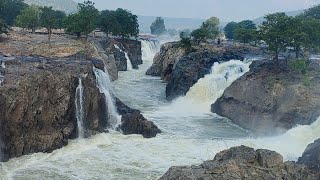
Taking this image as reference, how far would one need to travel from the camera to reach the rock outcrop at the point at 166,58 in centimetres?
6512

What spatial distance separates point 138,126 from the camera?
123ft

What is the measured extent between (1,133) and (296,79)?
84.0ft

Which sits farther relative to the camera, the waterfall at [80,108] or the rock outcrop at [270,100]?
the rock outcrop at [270,100]

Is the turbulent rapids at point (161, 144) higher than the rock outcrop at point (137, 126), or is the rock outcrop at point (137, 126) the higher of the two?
the rock outcrop at point (137, 126)

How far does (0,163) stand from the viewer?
29453mm

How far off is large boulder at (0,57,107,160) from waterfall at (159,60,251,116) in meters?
12.9

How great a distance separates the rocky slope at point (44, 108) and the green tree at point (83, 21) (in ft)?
86.0

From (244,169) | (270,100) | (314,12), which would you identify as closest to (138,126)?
(270,100)

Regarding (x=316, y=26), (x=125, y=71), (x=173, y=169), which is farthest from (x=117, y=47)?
(x=173, y=169)

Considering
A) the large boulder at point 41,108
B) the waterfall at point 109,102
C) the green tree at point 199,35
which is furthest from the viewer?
the green tree at point 199,35

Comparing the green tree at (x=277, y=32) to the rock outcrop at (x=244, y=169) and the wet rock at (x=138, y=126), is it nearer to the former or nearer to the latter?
the wet rock at (x=138, y=126)

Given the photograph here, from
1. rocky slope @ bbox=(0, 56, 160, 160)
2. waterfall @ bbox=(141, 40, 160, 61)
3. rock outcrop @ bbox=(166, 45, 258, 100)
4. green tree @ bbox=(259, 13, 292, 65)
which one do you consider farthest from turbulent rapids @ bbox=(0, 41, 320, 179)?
waterfall @ bbox=(141, 40, 160, 61)

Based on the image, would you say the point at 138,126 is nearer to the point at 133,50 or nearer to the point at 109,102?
the point at 109,102

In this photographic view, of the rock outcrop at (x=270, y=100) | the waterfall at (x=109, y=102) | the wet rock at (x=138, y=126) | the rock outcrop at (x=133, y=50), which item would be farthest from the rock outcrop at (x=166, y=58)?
the wet rock at (x=138, y=126)
